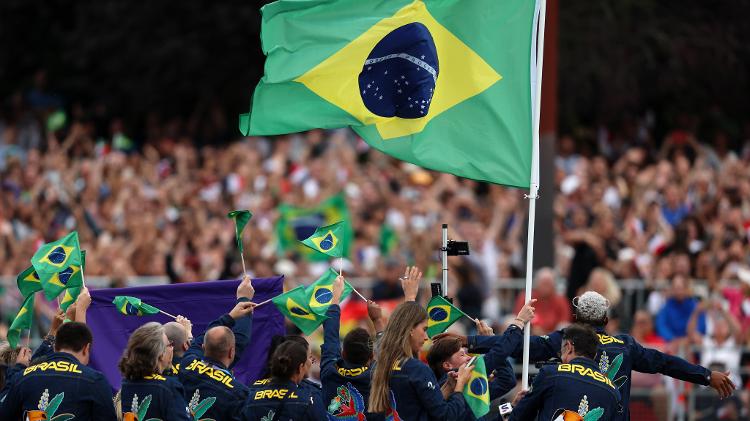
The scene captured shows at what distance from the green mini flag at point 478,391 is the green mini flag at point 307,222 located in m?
9.70

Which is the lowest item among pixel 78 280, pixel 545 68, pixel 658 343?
pixel 658 343

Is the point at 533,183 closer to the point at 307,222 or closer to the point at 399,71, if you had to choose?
the point at 399,71

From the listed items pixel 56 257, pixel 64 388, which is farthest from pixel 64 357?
pixel 56 257

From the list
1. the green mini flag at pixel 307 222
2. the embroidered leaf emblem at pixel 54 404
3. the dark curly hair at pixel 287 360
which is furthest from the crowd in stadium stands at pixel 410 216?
the embroidered leaf emblem at pixel 54 404

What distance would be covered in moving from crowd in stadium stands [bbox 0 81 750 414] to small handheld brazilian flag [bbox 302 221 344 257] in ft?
16.6

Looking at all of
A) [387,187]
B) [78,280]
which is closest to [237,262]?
[387,187]

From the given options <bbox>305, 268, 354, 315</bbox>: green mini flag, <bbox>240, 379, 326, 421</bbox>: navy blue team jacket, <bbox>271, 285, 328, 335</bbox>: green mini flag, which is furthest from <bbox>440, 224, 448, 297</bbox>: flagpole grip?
<bbox>240, 379, 326, 421</bbox>: navy blue team jacket

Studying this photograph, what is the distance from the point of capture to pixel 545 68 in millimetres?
18141

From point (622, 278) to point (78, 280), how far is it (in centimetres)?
858

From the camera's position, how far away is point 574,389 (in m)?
10.6

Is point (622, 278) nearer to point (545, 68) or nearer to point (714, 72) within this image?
point (545, 68)

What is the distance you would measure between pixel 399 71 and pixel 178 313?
2523 mm

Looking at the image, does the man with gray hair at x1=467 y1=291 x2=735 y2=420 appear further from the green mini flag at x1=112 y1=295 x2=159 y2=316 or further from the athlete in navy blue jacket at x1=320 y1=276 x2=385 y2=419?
the green mini flag at x1=112 y1=295 x2=159 y2=316

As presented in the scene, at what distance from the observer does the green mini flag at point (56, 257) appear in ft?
39.7
